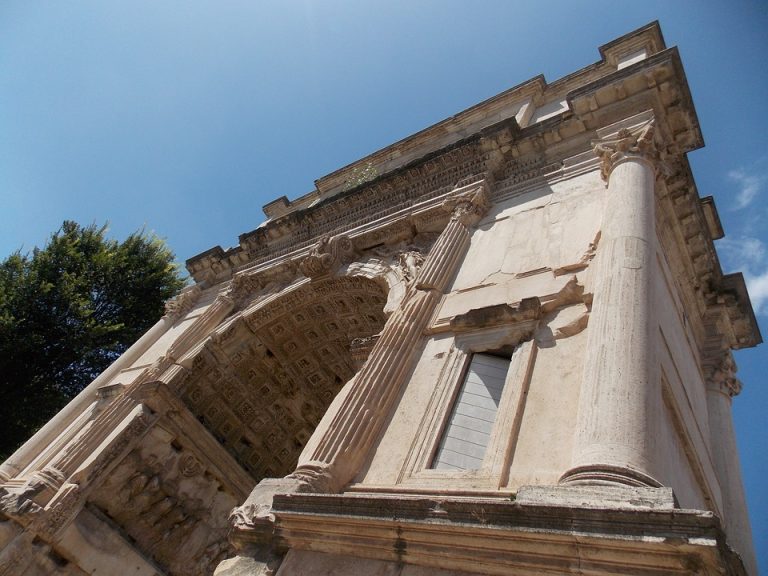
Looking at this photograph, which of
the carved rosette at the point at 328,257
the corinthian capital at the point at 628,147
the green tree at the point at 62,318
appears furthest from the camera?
the green tree at the point at 62,318

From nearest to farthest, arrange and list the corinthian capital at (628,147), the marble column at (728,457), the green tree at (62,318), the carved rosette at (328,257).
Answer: the corinthian capital at (628,147) < the marble column at (728,457) < the carved rosette at (328,257) < the green tree at (62,318)

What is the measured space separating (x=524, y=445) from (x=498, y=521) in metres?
1.32

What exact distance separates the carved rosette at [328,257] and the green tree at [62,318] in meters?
7.97

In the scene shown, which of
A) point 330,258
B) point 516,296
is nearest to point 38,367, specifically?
point 330,258

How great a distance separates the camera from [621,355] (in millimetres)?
4148

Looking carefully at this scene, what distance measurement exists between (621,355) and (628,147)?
4.05 metres

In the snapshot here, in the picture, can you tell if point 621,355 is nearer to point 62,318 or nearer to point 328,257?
point 328,257

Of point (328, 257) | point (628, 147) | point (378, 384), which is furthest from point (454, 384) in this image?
point (328, 257)

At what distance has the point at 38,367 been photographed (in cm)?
1431

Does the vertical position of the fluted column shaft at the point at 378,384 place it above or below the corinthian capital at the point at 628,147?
below

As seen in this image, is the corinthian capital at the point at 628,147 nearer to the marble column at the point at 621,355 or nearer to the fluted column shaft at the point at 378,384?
the marble column at the point at 621,355

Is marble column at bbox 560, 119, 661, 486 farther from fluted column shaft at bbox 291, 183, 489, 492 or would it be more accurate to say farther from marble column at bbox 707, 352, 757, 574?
marble column at bbox 707, 352, 757, 574

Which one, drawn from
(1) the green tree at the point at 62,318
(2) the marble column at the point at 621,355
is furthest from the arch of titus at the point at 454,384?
(1) the green tree at the point at 62,318

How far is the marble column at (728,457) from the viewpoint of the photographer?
7.10m
